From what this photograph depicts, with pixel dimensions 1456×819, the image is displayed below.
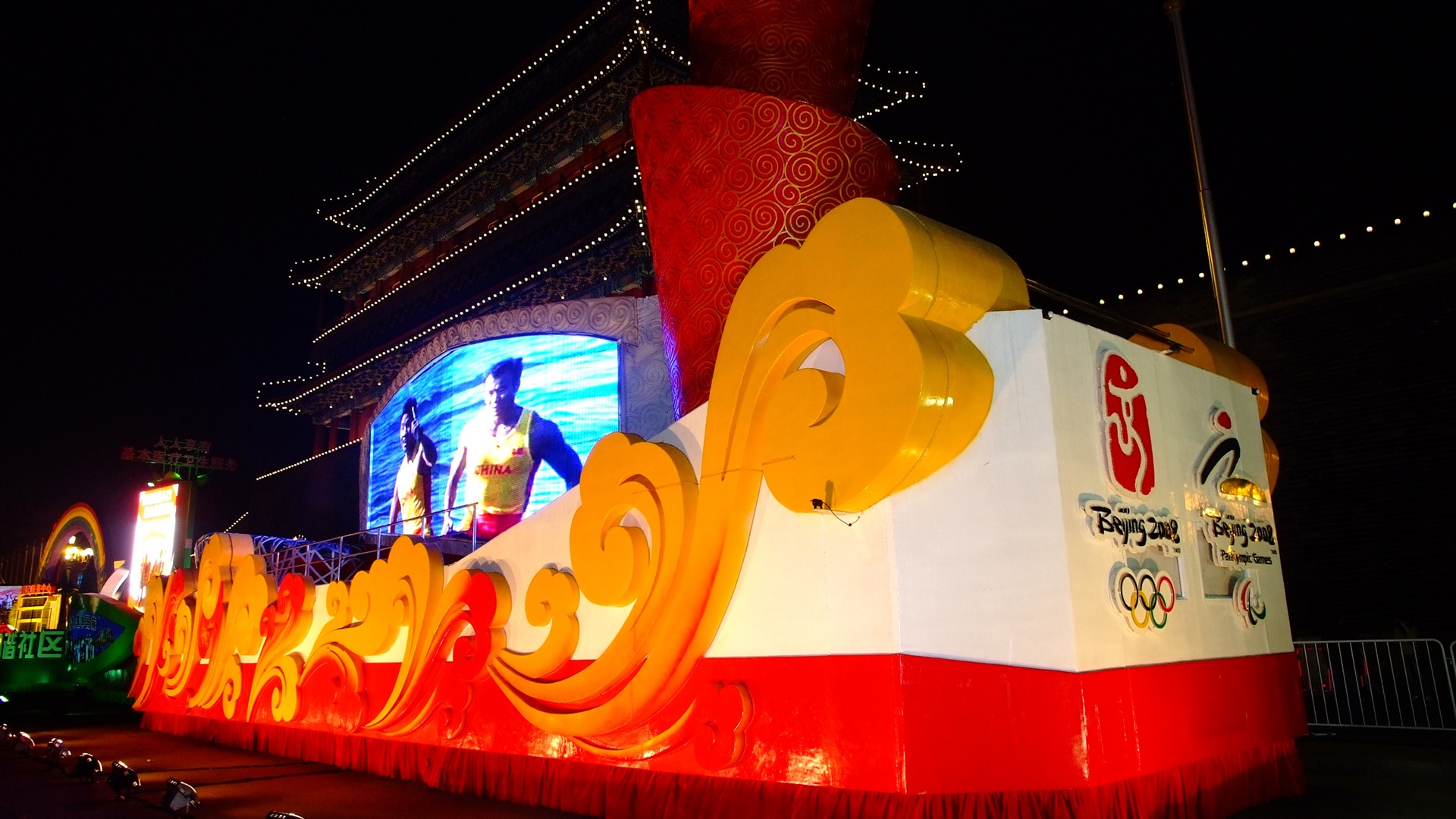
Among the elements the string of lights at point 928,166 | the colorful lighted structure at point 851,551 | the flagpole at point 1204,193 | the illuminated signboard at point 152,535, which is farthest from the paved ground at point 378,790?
the illuminated signboard at point 152,535

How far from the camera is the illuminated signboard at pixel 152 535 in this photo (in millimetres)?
27312

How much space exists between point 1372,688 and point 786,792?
7.03 m

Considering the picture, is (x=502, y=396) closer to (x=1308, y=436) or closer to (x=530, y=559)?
(x=530, y=559)

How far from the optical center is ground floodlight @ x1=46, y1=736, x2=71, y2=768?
8.00 metres

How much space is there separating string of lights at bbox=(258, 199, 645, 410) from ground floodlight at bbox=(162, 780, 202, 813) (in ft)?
38.5

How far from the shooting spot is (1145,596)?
4.62 metres

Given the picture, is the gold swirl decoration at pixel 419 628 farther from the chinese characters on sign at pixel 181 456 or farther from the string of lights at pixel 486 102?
the chinese characters on sign at pixel 181 456

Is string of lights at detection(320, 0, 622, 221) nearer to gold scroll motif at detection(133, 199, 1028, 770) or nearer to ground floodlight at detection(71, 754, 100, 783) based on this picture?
gold scroll motif at detection(133, 199, 1028, 770)

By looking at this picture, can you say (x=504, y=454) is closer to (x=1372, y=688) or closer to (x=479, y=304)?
(x=479, y=304)

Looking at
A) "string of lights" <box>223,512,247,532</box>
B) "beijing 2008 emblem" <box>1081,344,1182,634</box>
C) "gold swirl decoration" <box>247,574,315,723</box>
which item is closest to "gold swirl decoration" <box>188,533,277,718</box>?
"gold swirl decoration" <box>247,574,315,723</box>

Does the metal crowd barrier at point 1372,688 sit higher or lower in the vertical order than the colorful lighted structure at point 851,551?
lower

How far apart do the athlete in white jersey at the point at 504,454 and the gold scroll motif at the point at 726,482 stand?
28.1 feet

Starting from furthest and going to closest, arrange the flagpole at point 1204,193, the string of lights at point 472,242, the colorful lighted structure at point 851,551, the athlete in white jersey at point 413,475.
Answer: the athlete in white jersey at point 413,475
the string of lights at point 472,242
the flagpole at point 1204,193
the colorful lighted structure at point 851,551

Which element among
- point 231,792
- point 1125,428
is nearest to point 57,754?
point 231,792
